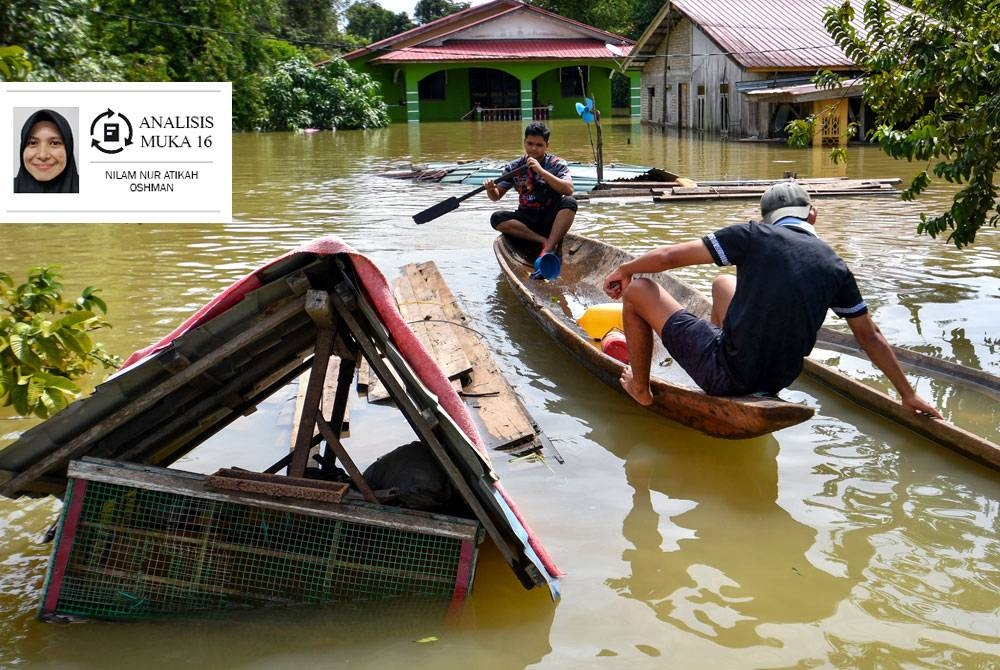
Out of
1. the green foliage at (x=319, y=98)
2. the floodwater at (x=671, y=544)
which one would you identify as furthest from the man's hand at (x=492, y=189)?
the green foliage at (x=319, y=98)

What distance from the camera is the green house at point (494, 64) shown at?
37.4 metres

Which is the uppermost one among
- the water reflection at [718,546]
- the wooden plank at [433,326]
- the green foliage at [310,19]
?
the green foliage at [310,19]

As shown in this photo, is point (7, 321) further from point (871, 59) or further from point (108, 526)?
point (871, 59)

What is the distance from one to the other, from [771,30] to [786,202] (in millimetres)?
25334

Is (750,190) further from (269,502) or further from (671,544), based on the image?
(269,502)

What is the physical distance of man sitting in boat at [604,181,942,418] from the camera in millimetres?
4258

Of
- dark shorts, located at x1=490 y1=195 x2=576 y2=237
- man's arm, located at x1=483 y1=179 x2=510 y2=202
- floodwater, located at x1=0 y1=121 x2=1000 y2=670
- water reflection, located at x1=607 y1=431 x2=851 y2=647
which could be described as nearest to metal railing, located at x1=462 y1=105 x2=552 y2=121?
dark shorts, located at x1=490 y1=195 x2=576 y2=237

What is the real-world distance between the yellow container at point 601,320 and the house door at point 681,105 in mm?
25931

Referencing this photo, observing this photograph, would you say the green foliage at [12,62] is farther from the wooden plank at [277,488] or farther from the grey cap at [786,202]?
the grey cap at [786,202]

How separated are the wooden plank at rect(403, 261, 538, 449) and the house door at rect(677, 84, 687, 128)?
25649 mm

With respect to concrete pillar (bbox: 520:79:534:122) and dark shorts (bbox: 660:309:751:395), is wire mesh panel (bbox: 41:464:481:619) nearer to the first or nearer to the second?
dark shorts (bbox: 660:309:751:395)

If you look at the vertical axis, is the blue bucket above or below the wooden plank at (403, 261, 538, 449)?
above

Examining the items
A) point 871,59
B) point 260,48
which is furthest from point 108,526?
point 260,48

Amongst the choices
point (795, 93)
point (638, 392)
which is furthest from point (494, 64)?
point (638, 392)
